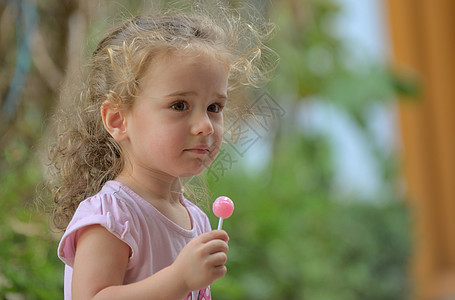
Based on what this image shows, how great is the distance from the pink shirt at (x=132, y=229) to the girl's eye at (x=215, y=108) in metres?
0.13

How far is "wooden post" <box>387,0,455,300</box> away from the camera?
14.3 feet

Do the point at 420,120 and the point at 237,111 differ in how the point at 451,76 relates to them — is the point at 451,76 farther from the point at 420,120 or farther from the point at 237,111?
the point at 237,111

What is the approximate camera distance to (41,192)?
0.89 meters

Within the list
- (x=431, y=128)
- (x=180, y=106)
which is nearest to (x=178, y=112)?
(x=180, y=106)

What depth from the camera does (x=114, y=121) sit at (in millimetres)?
778

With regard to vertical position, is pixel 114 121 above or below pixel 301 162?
below

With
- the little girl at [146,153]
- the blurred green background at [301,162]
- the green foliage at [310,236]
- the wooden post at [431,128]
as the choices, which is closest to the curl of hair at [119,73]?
the little girl at [146,153]

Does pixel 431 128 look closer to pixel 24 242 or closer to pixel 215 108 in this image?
pixel 24 242

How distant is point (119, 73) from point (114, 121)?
0.20 feet

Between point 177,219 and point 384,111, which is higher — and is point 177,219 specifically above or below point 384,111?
below

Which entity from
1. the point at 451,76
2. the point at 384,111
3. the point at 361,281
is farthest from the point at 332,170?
the point at 451,76

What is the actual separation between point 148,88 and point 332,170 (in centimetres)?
266

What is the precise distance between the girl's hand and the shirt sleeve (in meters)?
0.07

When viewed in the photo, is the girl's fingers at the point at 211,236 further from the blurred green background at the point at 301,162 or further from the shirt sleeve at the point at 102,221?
the blurred green background at the point at 301,162
